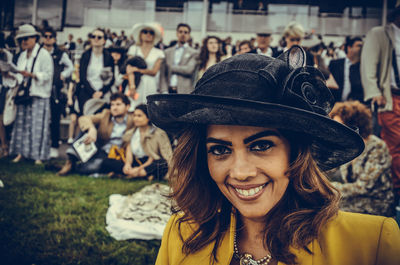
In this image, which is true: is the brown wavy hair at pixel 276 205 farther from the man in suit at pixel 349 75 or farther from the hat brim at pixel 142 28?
the hat brim at pixel 142 28

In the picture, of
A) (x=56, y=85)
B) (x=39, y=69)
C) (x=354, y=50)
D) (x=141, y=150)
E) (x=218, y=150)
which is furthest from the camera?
(x=56, y=85)

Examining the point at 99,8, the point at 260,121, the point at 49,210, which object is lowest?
the point at 49,210

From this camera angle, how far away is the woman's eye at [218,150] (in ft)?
4.06

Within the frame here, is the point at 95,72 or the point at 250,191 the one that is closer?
the point at 250,191

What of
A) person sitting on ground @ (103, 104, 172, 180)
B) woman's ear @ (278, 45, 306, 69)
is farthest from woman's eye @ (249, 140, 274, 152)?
person sitting on ground @ (103, 104, 172, 180)

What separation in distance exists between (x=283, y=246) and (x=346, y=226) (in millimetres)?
216

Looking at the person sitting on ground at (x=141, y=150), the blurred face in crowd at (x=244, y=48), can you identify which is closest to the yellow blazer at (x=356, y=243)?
the person sitting on ground at (x=141, y=150)

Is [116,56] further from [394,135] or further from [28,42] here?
[394,135]

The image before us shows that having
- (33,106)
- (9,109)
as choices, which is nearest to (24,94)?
(33,106)

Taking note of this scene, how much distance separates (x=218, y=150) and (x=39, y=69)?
5509mm

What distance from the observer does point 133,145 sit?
530 centimetres

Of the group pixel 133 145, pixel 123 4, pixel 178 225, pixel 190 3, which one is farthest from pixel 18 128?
pixel 190 3

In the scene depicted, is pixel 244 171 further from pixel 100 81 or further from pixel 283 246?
pixel 100 81

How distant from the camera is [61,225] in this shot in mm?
3164
